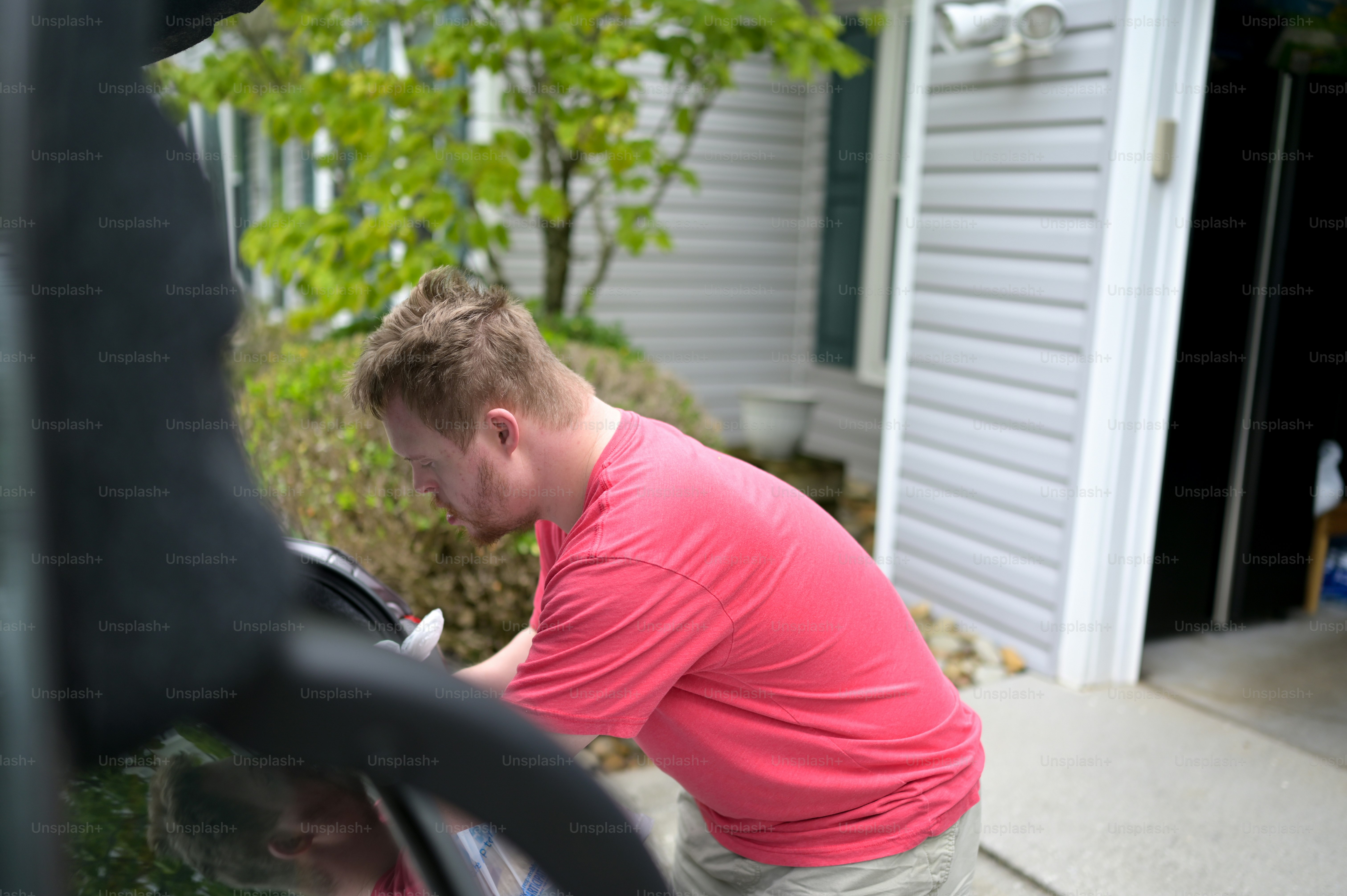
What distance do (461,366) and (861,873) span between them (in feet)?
3.16

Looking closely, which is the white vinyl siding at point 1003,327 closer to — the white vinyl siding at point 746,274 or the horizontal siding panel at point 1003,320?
the horizontal siding panel at point 1003,320

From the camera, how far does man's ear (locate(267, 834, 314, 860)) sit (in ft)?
2.48

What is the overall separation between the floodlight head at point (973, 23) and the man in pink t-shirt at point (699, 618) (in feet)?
10.3

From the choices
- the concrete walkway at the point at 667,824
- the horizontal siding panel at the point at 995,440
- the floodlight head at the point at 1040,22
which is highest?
the floodlight head at the point at 1040,22

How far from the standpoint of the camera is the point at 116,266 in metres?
0.52

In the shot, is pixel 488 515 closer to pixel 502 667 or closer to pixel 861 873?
pixel 502 667

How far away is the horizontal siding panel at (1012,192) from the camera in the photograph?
12.9 ft

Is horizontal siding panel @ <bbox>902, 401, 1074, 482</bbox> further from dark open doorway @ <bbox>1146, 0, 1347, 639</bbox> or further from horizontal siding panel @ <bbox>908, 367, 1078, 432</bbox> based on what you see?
dark open doorway @ <bbox>1146, 0, 1347, 639</bbox>

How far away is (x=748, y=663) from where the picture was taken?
1.48 m

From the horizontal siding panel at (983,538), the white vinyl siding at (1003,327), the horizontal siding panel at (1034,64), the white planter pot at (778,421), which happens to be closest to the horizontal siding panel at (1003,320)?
the white vinyl siding at (1003,327)

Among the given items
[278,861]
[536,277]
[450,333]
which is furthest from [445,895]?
[536,277]

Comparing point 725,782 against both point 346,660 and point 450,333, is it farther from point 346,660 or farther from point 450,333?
point 346,660

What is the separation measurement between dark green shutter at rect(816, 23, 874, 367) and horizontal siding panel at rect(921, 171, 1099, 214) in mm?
2863

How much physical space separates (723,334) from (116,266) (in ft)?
25.7
